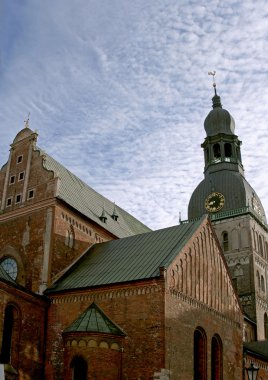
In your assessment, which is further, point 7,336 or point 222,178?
point 222,178

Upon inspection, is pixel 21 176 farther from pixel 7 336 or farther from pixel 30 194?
pixel 7 336

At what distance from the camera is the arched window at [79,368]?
22.5 m

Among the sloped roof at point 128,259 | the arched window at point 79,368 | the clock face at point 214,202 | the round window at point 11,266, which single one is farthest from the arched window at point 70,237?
the clock face at point 214,202

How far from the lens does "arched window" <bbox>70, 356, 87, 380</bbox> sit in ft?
73.9

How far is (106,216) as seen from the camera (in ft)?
115

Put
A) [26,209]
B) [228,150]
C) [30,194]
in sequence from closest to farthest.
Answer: [26,209] → [30,194] → [228,150]

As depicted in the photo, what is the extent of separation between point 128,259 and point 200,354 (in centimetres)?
601

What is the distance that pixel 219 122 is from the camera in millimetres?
56438

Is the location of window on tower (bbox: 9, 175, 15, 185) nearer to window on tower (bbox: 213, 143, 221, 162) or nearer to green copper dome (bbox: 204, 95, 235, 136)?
window on tower (bbox: 213, 143, 221, 162)

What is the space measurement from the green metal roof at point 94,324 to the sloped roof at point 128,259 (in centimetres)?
169

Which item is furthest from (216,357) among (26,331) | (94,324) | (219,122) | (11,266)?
(219,122)

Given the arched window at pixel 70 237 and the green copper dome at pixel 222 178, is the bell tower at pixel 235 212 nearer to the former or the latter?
the green copper dome at pixel 222 178

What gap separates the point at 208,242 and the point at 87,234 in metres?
7.91

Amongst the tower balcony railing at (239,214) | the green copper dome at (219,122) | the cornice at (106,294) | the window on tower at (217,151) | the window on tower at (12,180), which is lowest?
the cornice at (106,294)
